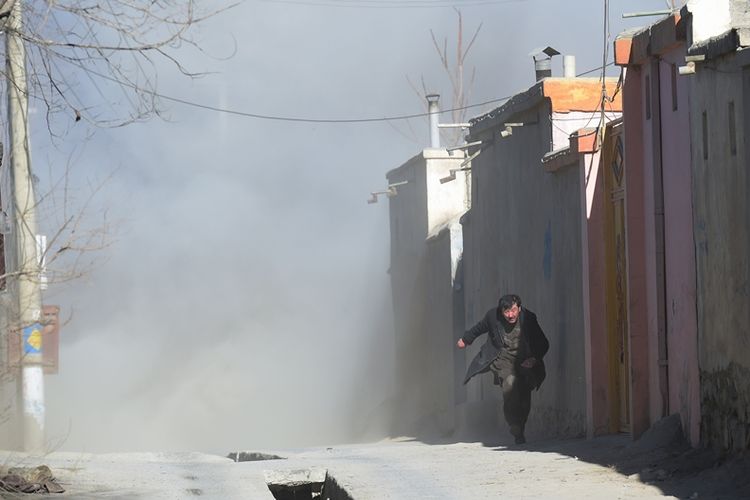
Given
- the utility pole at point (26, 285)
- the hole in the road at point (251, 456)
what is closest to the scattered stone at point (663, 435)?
the hole in the road at point (251, 456)

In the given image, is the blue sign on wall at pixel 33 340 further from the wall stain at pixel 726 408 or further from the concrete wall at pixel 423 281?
the wall stain at pixel 726 408

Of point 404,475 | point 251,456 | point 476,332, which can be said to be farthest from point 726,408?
point 251,456

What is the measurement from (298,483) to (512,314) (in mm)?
3325

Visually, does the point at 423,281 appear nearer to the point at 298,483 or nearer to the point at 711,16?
the point at 298,483

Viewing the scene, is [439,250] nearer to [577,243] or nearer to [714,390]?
[577,243]

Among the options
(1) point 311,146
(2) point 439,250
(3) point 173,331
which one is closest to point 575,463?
(2) point 439,250

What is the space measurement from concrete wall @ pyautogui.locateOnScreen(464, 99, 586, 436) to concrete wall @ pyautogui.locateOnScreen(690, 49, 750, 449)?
3988 mm

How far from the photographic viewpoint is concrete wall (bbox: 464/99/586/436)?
558 inches

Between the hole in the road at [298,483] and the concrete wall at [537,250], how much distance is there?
368cm

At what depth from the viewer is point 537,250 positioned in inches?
620

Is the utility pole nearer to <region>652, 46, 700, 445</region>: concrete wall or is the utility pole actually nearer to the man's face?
the man's face

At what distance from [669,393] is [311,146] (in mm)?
31615

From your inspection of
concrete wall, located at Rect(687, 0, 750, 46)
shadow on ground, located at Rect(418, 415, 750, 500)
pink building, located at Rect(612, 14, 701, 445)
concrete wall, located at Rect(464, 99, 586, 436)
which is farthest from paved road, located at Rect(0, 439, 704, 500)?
concrete wall, located at Rect(687, 0, 750, 46)

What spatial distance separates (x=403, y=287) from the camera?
26.5 m
